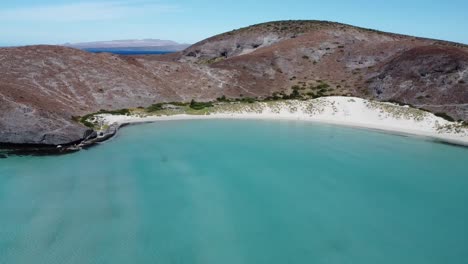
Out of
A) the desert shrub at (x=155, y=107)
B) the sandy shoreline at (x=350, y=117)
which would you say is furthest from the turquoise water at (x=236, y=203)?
the desert shrub at (x=155, y=107)

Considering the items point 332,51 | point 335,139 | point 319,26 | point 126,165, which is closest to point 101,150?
point 126,165

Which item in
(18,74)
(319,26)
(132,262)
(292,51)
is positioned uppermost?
(319,26)

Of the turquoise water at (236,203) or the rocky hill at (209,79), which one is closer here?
the turquoise water at (236,203)

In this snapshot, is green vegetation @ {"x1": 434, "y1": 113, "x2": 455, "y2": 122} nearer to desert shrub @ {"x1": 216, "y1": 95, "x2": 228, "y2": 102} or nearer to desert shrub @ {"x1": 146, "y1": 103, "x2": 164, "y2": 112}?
desert shrub @ {"x1": 216, "y1": 95, "x2": 228, "y2": 102}

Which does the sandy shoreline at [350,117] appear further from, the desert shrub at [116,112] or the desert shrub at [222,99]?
the desert shrub at [222,99]

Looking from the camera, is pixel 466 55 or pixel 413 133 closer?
pixel 413 133

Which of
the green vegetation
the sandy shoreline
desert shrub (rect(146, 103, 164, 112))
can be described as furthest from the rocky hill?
the sandy shoreline

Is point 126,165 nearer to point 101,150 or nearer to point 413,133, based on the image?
point 101,150

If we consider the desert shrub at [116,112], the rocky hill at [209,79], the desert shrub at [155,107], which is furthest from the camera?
the desert shrub at [155,107]
